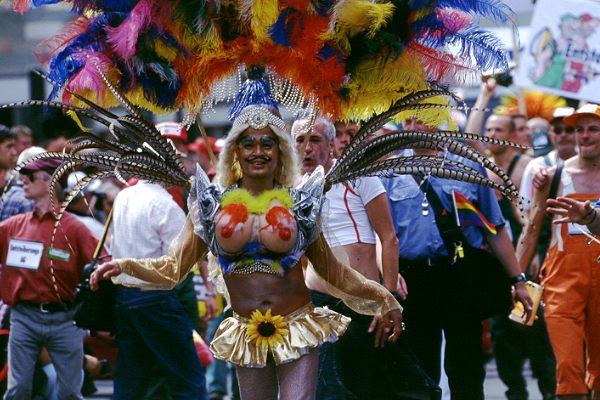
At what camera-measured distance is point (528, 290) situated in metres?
9.01

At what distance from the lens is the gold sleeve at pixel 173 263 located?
21.8ft

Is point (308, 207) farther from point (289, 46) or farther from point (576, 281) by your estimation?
point (576, 281)

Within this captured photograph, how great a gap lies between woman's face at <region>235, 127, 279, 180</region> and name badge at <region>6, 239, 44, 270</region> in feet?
11.4

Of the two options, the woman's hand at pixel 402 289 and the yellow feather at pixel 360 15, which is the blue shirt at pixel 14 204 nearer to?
the woman's hand at pixel 402 289

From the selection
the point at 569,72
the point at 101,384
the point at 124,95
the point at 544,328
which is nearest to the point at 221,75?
the point at 124,95

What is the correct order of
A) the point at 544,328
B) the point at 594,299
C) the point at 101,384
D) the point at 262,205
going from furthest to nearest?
1. the point at 101,384
2. the point at 544,328
3. the point at 594,299
4. the point at 262,205

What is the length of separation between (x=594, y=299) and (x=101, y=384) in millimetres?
7551

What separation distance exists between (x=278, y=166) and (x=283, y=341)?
0.93 metres

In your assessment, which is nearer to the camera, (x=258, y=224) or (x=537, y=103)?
(x=258, y=224)

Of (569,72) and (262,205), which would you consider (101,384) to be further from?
(262,205)

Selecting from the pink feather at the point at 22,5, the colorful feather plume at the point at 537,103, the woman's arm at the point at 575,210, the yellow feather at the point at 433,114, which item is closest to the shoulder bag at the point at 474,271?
the woman's arm at the point at 575,210

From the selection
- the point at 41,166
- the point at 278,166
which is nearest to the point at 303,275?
the point at 278,166

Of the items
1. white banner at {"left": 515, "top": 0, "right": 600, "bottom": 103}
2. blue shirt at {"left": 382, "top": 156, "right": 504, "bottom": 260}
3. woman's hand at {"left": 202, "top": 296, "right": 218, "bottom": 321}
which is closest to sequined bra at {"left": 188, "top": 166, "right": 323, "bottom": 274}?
blue shirt at {"left": 382, "top": 156, "right": 504, "bottom": 260}

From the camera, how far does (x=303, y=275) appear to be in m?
6.66
